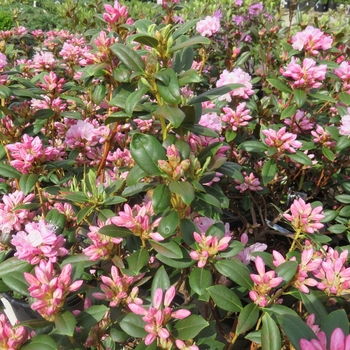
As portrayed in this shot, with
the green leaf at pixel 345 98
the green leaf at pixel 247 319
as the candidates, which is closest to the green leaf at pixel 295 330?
the green leaf at pixel 247 319

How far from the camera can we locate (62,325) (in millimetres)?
872

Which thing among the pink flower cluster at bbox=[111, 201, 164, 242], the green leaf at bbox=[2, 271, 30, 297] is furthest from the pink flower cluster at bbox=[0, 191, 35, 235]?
the pink flower cluster at bbox=[111, 201, 164, 242]

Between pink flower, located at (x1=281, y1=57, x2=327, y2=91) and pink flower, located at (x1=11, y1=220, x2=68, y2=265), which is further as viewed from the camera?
pink flower, located at (x1=281, y1=57, x2=327, y2=91)

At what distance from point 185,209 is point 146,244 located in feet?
0.56

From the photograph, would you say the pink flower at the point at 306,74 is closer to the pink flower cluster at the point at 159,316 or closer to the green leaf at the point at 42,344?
the pink flower cluster at the point at 159,316

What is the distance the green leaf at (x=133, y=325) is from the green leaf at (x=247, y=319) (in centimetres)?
23

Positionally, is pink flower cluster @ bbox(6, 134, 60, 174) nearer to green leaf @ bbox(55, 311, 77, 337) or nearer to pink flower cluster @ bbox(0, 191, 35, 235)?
pink flower cluster @ bbox(0, 191, 35, 235)

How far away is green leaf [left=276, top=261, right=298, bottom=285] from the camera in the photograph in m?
0.99

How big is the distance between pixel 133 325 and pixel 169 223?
0.87 ft

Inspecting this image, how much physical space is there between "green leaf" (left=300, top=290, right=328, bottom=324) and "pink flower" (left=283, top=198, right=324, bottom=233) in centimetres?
26

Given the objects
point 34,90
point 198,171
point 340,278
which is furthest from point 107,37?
point 340,278

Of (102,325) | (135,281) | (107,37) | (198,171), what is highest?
(107,37)

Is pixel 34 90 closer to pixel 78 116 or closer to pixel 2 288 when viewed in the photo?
pixel 78 116

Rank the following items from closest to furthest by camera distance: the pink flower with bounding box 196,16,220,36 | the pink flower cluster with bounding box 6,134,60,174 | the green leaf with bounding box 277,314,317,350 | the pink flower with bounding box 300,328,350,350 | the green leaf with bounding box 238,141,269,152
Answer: the pink flower with bounding box 300,328,350,350 < the green leaf with bounding box 277,314,317,350 < the pink flower cluster with bounding box 6,134,60,174 < the green leaf with bounding box 238,141,269,152 < the pink flower with bounding box 196,16,220,36
